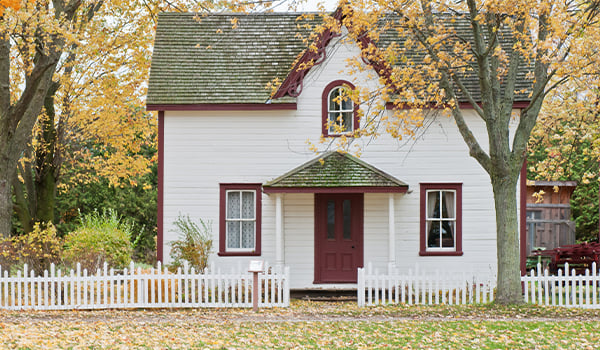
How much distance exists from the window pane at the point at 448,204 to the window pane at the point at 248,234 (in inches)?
207

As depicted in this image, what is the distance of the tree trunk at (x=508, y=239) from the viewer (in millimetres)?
15500

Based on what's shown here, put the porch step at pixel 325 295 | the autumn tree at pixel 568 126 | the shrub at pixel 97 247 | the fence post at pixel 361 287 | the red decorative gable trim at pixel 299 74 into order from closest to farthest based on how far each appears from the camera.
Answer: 1. the fence post at pixel 361 287
2. the shrub at pixel 97 247
3. the autumn tree at pixel 568 126
4. the porch step at pixel 325 295
5. the red decorative gable trim at pixel 299 74

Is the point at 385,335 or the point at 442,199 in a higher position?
the point at 442,199

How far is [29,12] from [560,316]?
12971 millimetres

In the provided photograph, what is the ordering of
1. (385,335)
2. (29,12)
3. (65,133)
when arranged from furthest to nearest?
(65,133), (29,12), (385,335)

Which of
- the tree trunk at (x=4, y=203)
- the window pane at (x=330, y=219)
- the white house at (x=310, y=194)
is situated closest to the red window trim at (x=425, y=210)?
the white house at (x=310, y=194)

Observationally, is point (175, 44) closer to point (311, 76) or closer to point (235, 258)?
point (311, 76)

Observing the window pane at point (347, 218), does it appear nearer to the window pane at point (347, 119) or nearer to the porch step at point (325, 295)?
the porch step at point (325, 295)

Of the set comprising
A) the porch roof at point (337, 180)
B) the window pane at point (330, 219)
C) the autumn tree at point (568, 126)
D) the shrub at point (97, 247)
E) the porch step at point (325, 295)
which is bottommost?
the porch step at point (325, 295)

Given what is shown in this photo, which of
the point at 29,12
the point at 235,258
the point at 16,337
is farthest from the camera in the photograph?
the point at 235,258

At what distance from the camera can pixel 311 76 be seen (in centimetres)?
1942

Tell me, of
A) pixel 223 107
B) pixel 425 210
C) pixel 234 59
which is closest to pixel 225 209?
pixel 223 107

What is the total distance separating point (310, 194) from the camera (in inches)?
763

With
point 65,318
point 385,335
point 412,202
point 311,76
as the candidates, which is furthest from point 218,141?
point 385,335
